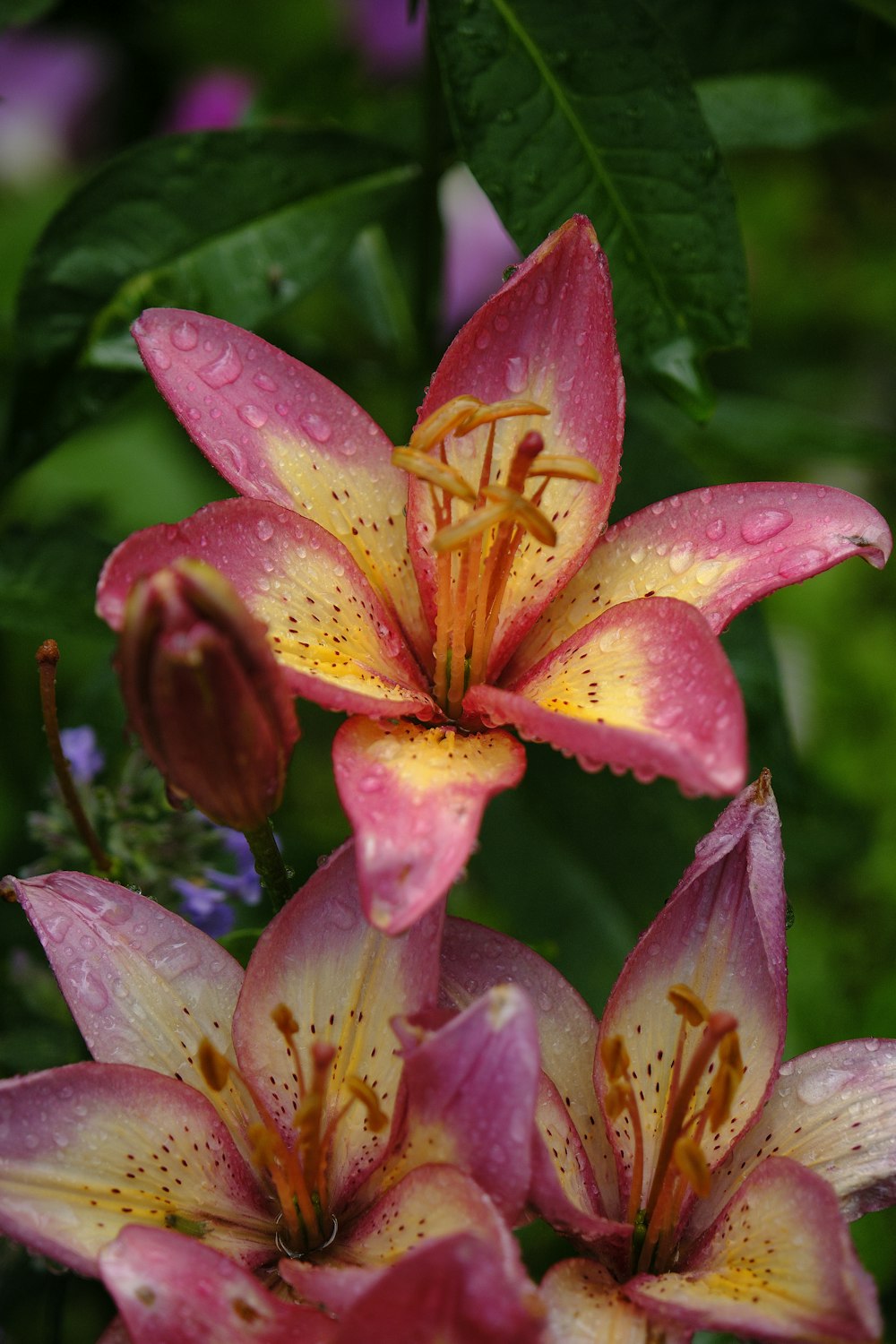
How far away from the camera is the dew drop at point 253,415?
960mm

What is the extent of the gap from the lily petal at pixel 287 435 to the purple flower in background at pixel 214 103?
937 mm

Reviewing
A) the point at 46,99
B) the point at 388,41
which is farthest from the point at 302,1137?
the point at 46,99

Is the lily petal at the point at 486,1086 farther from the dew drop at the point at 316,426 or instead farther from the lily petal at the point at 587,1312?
the dew drop at the point at 316,426

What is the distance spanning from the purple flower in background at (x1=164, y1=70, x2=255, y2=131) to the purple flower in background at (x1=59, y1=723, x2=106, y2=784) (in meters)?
0.90

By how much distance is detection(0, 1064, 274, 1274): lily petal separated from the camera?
0.79 metres

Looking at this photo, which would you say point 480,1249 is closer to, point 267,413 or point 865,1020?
point 267,413

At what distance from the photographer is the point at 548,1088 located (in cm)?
88

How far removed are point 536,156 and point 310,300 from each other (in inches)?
64.9

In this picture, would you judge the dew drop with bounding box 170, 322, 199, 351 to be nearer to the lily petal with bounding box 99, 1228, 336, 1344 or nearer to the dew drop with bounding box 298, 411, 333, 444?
the dew drop with bounding box 298, 411, 333, 444

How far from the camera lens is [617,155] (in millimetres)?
1130

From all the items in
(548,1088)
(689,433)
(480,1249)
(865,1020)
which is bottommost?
(865,1020)

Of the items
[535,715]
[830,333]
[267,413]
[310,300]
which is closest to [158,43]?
[310,300]

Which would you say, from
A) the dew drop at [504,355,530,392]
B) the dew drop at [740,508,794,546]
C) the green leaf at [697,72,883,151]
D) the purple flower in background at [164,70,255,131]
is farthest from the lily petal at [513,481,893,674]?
the purple flower in background at [164,70,255,131]

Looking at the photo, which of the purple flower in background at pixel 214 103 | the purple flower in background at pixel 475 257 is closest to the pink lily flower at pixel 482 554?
the purple flower in background at pixel 214 103
